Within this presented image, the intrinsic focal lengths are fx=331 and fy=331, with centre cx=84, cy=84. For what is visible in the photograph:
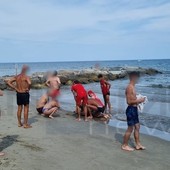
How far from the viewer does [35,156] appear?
656cm

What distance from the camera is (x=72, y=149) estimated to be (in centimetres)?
735

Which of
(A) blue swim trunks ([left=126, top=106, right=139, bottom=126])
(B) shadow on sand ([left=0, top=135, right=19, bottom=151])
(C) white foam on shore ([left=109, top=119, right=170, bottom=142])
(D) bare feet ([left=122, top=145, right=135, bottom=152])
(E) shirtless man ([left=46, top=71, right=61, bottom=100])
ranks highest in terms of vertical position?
(E) shirtless man ([left=46, top=71, right=61, bottom=100])

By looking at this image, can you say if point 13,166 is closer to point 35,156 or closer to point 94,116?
point 35,156

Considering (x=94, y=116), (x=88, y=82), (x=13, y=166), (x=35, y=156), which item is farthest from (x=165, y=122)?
(x=88, y=82)

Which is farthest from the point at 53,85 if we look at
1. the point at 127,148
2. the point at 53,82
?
the point at 127,148

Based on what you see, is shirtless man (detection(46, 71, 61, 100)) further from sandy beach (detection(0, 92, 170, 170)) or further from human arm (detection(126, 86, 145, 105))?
human arm (detection(126, 86, 145, 105))

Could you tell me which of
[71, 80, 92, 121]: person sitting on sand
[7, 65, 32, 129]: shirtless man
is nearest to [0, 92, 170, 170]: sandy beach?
[7, 65, 32, 129]: shirtless man

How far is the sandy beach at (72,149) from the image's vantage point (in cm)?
626

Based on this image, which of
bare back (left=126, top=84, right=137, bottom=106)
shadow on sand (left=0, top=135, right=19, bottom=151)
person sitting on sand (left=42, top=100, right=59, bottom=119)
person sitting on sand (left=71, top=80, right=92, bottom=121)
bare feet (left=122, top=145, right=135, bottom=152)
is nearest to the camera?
shadow on sand (left=0, top=135, right=19, bottom=151)

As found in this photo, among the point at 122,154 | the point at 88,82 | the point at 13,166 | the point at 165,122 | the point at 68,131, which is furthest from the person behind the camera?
the point at 88,82

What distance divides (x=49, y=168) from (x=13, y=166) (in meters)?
0.64

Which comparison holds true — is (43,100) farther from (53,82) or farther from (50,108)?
(53,82)

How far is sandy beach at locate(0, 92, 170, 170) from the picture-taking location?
626 centimetres

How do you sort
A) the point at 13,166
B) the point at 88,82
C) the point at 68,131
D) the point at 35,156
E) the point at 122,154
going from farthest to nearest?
the point at 88,82 → the point at 68,131 → the point at 122,154 → the point at 35,156 → the point at 13,166
